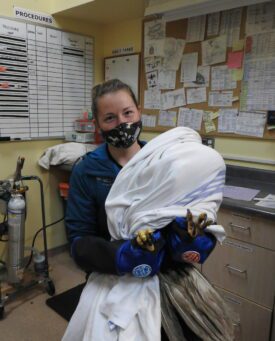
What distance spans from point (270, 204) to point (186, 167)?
108 centimetres

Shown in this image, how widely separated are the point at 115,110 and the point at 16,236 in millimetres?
1577

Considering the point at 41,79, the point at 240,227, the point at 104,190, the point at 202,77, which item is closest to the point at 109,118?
the point at 104,190

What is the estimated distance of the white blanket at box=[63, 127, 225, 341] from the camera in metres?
0.78

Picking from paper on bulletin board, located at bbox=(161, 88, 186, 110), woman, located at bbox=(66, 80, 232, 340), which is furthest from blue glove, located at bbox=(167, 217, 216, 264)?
paper on bulletin board, located at bbox=(161, 88, 186, 110)

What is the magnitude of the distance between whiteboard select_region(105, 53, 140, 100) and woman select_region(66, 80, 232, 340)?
5.58 ft

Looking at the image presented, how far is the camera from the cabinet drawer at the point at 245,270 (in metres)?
1.65

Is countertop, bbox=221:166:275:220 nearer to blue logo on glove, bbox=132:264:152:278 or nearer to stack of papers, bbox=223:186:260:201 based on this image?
stack of papers, bbox=223:186:260:201

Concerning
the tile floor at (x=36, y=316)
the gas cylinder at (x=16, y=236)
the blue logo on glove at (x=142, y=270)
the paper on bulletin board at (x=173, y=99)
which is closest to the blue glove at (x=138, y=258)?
the blue logo on glove at (x=142, y=270)

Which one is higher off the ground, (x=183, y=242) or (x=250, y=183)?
(x=183, y=242)

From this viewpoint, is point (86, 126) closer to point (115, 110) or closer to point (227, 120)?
point (227, 120)

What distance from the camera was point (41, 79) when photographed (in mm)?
2635

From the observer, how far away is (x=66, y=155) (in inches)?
103

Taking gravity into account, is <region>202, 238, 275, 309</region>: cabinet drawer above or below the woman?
below

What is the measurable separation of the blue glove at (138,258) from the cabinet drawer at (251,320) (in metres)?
1.05
